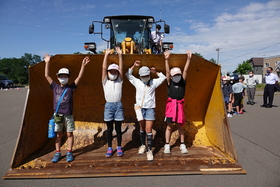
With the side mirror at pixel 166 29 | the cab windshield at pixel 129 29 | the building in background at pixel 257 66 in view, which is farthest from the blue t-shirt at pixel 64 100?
the building in background at pixel 257 66

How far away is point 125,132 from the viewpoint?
391 centimetres

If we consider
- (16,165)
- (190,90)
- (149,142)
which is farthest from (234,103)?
(16,165)

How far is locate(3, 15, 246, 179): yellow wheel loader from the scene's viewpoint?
2689mm

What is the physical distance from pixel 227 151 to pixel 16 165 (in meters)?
3.19

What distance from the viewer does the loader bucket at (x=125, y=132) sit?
2.69 metres

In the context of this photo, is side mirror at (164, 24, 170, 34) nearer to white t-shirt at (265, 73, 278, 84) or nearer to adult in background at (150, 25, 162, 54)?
adult in background at (150, 25, 162, 54)

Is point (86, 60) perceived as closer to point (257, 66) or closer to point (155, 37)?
point (155, 37)

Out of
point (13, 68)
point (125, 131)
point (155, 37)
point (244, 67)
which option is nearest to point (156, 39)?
point (155, 37)

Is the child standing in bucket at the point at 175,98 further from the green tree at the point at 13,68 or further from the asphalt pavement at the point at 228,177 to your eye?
the green tree at the point at 13,68

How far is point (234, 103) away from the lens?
297 inches

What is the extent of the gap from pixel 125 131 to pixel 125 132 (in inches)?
1.0

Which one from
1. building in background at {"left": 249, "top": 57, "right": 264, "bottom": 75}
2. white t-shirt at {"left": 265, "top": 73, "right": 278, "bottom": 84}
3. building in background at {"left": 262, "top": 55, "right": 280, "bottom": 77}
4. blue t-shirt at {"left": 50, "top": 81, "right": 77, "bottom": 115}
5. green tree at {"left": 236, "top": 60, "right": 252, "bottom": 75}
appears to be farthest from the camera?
building in background at {"left": 249, "top": 57, "right": 264, "bottom": 75}

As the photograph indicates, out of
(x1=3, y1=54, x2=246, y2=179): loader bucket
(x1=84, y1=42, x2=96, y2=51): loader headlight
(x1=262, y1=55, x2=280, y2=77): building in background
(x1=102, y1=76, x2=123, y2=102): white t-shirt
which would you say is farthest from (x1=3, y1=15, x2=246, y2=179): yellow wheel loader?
(x1=262, y1=55, x2=280, y2=77): building in background

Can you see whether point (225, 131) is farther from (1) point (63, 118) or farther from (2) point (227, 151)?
(1) point (63, 118)
